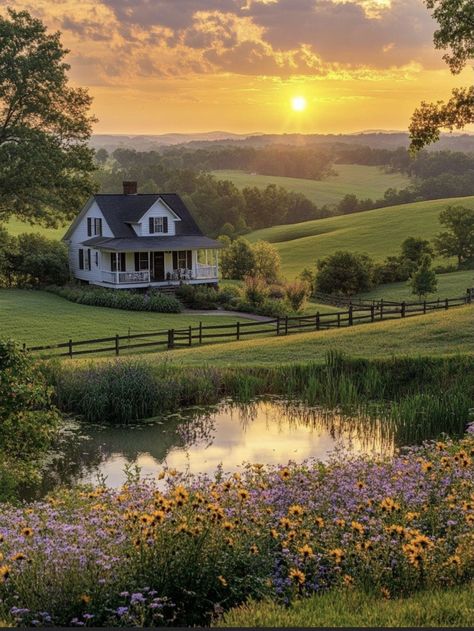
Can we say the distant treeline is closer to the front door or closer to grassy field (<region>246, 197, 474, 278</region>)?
grassy field (<region>246, 197, 474, 278</region>)

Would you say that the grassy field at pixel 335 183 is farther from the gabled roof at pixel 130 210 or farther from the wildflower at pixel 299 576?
the wildflower at pixel 299 576

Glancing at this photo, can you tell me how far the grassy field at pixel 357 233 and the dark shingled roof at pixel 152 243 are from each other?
68.3 feet

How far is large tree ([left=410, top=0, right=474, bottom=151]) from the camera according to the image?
3241 cm

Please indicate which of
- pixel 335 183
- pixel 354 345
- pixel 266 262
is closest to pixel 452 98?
pixel 354 345

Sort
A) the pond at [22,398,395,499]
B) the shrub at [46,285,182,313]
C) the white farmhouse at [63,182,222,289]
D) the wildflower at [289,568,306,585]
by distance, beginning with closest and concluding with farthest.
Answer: the wildflower at [289,568,306,585] < the pond at [22,398,395,499] < the shrub at [46,285,182,313] < the white farmhouse at [63,182,222,289]

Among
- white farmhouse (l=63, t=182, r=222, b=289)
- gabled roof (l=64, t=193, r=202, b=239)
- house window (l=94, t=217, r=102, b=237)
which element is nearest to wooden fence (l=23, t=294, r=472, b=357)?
white farmhouse (l=63, t=182, r=222, b=289)

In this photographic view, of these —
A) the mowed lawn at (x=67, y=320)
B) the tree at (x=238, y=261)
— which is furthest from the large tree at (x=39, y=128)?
the tree at (x=238, y=261)

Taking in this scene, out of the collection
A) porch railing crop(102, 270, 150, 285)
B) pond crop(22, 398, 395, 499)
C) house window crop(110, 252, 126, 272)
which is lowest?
pond crop(22, 398, 395, 499)

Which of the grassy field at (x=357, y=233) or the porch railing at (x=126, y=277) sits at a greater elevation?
the grassy field at (x=357, y=233)

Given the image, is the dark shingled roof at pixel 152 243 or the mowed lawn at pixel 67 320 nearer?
the mowed lawn at pixel 67 320

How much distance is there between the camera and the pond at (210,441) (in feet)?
61.8

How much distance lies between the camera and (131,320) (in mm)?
47844

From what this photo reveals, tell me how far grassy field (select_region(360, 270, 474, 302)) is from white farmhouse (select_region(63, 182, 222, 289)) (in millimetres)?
13185

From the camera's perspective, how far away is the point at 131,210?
63.7 m
